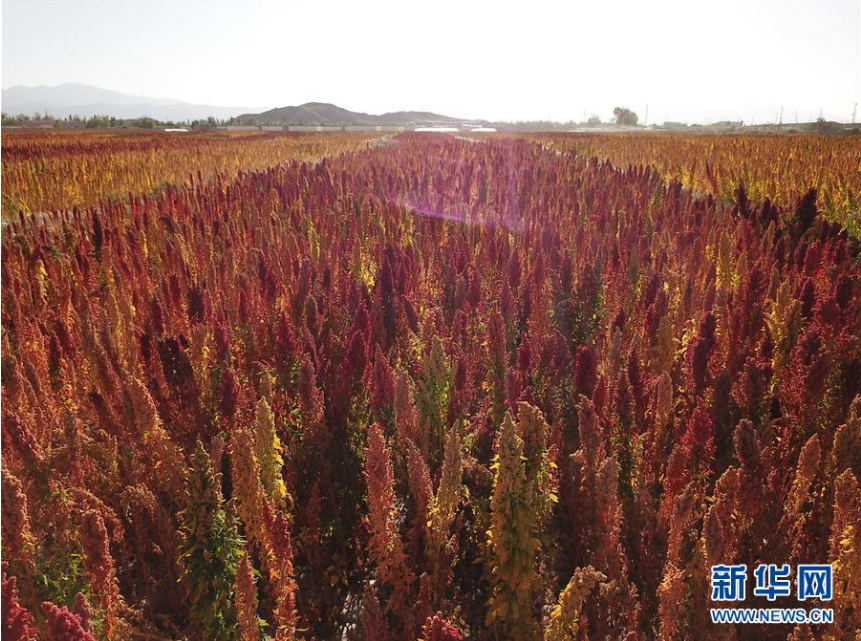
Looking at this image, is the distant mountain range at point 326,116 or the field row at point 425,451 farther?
the distant mountain range at point 326,116

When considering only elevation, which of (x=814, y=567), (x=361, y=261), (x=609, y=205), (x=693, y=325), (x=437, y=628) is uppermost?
(x=609, y=205)

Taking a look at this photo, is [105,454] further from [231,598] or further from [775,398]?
[775,398]

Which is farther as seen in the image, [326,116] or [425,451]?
[326,116]

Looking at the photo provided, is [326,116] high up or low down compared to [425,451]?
up

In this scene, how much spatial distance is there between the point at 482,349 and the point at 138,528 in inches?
96.0

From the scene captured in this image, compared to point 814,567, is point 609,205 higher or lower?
higher

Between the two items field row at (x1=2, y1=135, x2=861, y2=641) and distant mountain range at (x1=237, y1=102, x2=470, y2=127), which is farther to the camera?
distant mountain range at (x1=237, y1=102, x2=470, y2=127)

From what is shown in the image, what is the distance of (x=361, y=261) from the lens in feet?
18.4

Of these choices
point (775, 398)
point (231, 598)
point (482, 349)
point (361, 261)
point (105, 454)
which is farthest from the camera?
point (361, 261)

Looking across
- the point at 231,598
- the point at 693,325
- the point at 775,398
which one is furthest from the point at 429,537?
the point at 693,325

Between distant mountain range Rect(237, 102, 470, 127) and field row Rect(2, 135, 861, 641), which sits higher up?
distant mountain range Rect(237, 102, 470, 127)

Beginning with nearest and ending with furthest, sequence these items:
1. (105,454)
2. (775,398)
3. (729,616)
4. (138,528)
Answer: (729,616) → (138,528) → (105,454) → (775,398)

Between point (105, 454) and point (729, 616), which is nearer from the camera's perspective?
point (729, 616)

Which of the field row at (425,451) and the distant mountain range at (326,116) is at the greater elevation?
the distant mountain range at (326,116)
